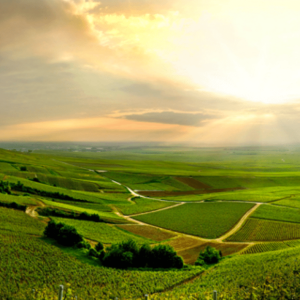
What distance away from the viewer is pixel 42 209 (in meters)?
58.8

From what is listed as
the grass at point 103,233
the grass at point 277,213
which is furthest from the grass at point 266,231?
the grass at point 103,233

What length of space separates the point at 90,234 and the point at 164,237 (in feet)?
53.8

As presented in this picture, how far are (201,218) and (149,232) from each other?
19.1 metres

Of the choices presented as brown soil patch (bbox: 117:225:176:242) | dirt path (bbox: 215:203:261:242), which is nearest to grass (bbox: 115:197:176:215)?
brown soil patch (bbox: 117:225:176:242)

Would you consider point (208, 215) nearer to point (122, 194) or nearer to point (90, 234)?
point (90, 234)

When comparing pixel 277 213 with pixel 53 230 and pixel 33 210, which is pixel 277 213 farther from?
pixel 33 210

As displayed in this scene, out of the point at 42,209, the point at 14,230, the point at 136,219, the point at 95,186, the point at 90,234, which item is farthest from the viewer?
the point at 95,186

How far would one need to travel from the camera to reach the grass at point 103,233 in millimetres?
46312

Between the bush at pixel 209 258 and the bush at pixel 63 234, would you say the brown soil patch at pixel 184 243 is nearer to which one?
the bush at pixel 209 258

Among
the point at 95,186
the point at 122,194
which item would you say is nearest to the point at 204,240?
the point at 122,194

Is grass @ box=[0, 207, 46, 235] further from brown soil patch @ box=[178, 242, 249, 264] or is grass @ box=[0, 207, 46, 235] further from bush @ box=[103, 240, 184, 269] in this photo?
brown soil patch @ box=[178, 242, 249, 264]

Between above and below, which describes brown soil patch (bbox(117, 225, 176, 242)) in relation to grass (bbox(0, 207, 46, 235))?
below

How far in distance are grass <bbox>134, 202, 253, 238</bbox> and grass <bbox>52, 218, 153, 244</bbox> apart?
11285mm

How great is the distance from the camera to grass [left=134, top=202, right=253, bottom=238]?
55500 millimetres
